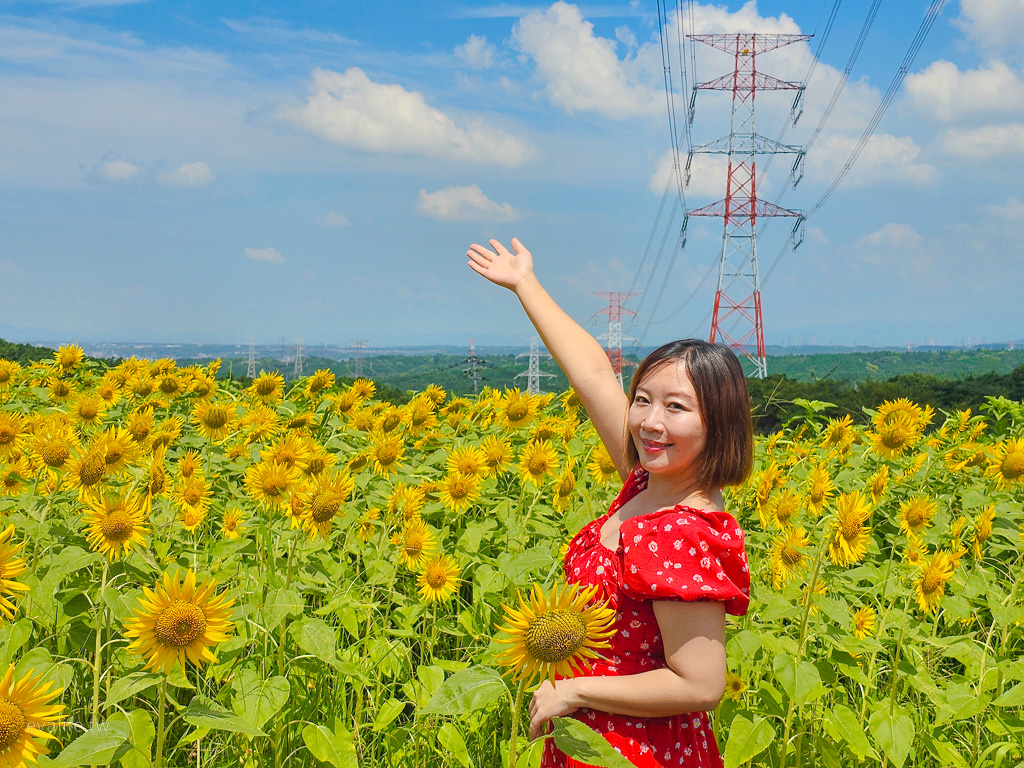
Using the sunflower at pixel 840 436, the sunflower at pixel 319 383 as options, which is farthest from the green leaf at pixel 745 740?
the sunflower at pixel 319 383

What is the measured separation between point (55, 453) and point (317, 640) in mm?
1478

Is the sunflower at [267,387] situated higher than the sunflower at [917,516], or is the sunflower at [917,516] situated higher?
the sunflower at [267,387]

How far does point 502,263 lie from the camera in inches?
100

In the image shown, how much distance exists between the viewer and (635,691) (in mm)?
1626

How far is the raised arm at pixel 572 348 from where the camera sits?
2.33 metres

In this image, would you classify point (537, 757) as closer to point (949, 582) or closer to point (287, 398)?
point (949, 582)

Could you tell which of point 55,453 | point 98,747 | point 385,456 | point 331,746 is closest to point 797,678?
point 331,746

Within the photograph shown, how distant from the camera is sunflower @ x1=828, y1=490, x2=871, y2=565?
254 cm

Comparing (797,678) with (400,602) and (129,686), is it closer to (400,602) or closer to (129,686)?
(400,602)

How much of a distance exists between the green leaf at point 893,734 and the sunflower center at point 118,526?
81.6 inches

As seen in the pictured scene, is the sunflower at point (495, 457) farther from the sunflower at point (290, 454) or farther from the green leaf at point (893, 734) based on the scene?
the green leaf at point (893, 734)

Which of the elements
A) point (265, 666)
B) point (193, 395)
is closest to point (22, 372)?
point (193, 395)

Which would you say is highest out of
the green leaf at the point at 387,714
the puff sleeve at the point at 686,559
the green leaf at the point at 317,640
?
the puff sleeve at the point at 686,559

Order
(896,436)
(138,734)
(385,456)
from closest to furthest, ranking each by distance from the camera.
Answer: (138,734) < (385,456) < (896,436)
